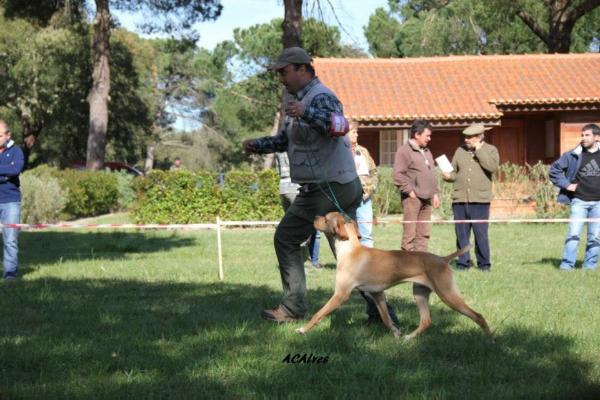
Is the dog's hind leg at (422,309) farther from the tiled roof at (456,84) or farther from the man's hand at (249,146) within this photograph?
the tiled roof at (456,84)

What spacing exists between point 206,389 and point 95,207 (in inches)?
799

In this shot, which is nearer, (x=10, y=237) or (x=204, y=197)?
(x=10, y=237)

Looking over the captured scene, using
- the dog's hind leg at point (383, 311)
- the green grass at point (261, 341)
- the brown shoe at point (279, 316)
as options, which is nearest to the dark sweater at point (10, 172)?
the green grass at point (261, 341)

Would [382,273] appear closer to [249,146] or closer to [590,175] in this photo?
[249,146]

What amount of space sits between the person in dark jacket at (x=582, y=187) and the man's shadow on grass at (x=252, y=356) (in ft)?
12.7

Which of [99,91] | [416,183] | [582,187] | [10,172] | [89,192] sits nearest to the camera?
[10,172]

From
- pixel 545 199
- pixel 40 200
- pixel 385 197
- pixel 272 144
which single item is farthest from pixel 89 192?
pixel 272 144

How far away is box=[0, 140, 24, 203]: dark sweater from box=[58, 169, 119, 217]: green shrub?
12.8 meters

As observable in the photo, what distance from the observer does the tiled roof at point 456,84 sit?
2305 cm

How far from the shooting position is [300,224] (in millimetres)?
6129

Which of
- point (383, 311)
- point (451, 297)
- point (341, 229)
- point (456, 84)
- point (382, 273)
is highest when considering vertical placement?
point (456, 84)

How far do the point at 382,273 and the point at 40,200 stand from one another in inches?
609

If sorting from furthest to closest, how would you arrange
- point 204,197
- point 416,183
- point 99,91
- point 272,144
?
point 99,91 < point 204,197 < point 416,183 < point 272,144

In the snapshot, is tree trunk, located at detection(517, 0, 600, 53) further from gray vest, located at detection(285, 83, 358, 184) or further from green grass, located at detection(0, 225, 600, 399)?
gray vest, located at detection(285, 83, 358, 184)
